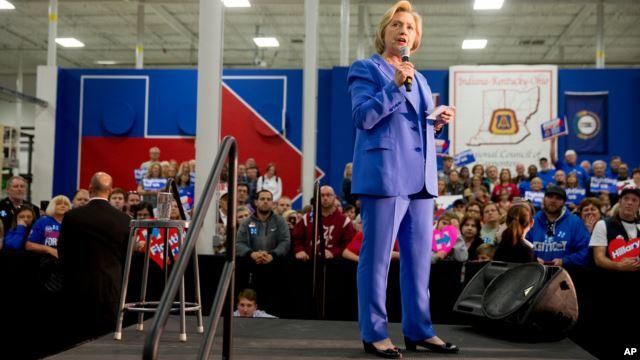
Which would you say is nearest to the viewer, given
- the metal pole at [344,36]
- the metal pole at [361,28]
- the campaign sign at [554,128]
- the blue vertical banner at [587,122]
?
the campaign sign at [554,128]

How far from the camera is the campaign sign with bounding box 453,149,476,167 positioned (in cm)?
1423

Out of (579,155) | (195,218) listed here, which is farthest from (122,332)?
(579,155)

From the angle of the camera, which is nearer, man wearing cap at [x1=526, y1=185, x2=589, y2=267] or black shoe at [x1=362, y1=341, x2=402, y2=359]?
black shoe at [x1=362, y1=341, x2=402, y2=359]

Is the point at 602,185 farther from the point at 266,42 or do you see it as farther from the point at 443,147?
the point at 266,42

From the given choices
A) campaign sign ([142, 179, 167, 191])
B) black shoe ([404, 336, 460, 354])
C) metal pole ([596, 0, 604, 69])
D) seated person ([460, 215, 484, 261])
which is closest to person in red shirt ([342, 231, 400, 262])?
seated person ([460, 215, 484, 261])

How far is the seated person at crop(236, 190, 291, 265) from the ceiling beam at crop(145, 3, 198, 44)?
13210 mm

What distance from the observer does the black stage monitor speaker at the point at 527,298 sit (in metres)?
3.79

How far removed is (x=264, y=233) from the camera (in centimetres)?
712

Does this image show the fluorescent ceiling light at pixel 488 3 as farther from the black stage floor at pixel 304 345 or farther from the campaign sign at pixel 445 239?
the black stage floor at pixel 304 345

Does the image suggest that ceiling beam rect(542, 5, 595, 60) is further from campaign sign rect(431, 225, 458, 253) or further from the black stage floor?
the black stage floor

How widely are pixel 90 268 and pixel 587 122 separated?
472 inches

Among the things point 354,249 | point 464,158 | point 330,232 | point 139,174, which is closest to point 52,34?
point 139,174

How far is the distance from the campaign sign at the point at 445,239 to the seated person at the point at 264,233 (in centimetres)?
151

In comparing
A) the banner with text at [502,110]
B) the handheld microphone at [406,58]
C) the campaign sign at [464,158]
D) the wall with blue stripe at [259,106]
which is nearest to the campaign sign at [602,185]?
the banner with text at [502,110]
